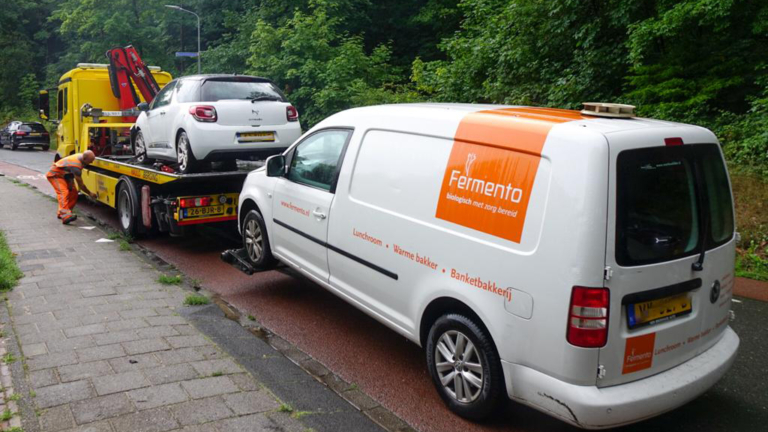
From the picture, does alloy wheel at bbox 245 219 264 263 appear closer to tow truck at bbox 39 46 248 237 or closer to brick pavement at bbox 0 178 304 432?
brick pavement at bbox 0 178 304 432

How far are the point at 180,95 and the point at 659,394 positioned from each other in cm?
730

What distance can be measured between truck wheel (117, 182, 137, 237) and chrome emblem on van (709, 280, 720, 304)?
24.7 ft

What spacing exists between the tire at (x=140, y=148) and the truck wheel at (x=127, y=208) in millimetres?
597

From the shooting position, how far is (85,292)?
246 inches

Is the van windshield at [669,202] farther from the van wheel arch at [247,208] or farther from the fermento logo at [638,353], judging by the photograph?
the van wheel arch at [247,208]

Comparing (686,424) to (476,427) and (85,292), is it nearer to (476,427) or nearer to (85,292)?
(476,427)

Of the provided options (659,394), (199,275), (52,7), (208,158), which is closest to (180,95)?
(208,158)

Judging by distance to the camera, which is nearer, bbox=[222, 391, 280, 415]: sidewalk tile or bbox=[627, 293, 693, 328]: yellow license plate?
bbox=[627, 293, 693, 328]: yellow license plate

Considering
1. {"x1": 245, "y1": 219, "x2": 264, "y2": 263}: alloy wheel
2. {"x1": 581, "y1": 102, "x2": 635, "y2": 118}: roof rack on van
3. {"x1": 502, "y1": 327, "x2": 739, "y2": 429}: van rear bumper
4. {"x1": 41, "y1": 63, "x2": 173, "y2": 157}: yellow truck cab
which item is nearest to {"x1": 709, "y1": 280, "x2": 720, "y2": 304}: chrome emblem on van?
{"x1": 502, "y1": 327, "x2": 739, "y2": 429}: van rear bumper

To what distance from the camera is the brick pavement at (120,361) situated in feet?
12.3

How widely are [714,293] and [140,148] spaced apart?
8704mm

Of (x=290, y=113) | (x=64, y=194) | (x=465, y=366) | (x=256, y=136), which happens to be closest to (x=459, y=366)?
(x=465, y=366)

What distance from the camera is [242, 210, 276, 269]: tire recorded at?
6319 millimetres

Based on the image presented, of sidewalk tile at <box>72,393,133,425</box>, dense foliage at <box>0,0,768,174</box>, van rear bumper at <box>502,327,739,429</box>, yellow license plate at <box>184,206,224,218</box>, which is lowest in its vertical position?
sidewalk tile at <box>72,393,133,425</box>
